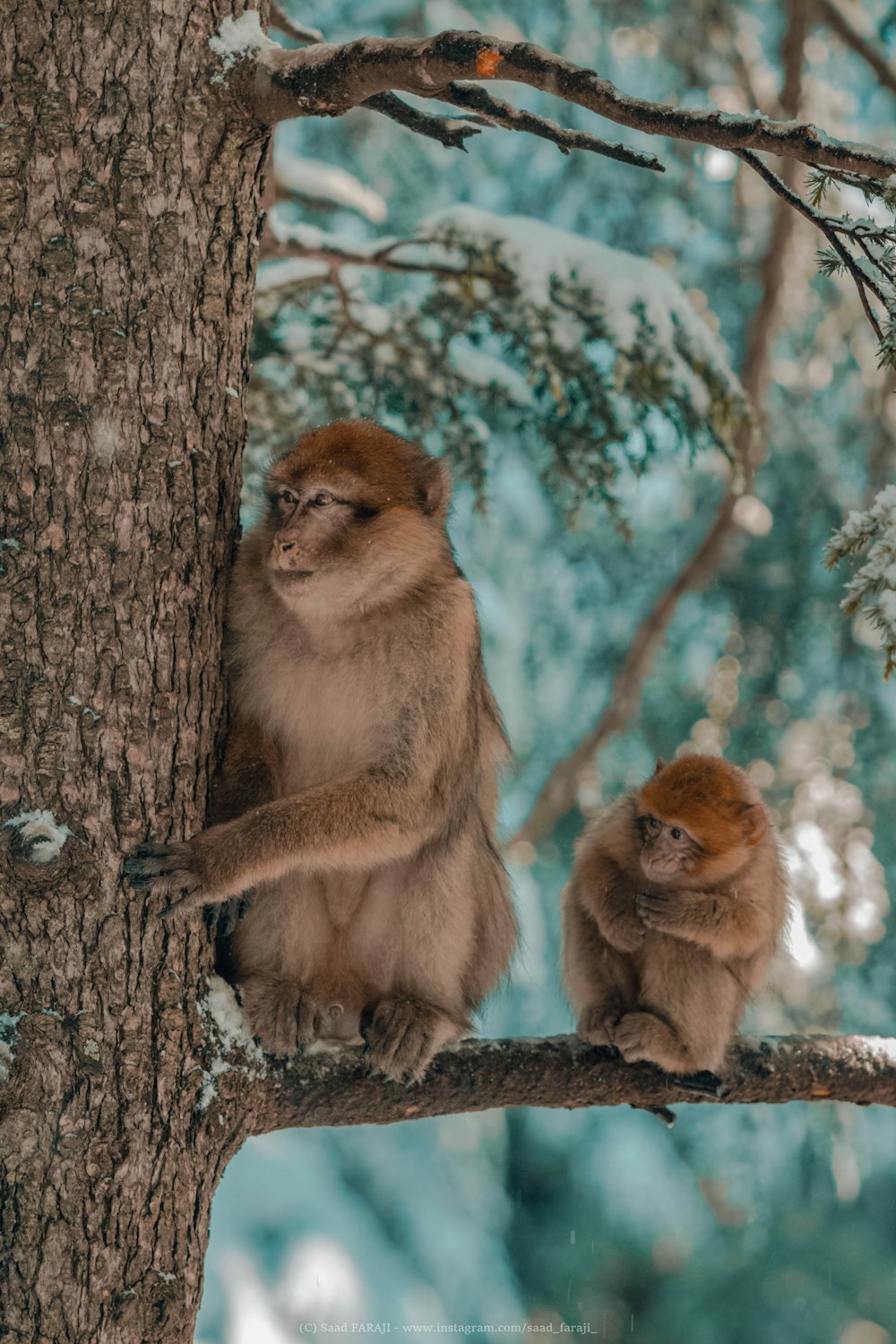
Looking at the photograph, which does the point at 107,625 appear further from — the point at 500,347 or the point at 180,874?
the point at 500,347

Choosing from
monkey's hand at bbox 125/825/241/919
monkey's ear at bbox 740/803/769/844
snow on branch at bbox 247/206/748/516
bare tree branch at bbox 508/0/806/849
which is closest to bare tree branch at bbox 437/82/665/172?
monkey's hand at bbox 125/825/241/919

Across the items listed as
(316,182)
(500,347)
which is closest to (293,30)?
(500,347)

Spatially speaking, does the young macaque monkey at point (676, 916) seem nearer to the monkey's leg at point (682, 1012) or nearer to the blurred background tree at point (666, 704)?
the monkey's leg at point (682, 1012)

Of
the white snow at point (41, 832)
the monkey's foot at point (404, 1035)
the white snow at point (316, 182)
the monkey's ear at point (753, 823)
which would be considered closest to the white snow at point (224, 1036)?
the monkey's foot at point (404, 1035)

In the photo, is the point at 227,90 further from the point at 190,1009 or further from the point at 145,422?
the point at 190,1009

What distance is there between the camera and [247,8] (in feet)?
9.41

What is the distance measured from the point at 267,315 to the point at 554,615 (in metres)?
3.27

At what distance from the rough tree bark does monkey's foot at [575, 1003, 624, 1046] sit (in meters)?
1.08

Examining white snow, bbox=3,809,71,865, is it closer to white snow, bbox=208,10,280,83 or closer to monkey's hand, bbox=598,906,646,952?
white snow, bbox=208,10,280,83

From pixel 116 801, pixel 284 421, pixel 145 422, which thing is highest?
pixel 284 421

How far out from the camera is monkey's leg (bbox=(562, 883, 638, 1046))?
3.79 m

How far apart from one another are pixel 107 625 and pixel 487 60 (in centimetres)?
125

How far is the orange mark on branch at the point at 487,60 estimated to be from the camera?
2.44m

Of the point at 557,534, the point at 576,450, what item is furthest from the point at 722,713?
the point at 576,450
